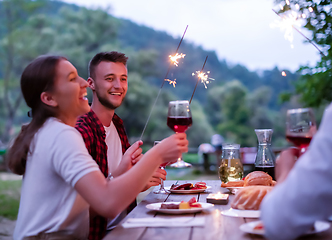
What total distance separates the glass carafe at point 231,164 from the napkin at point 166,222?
1020mm

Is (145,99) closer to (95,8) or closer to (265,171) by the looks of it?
(95,8)

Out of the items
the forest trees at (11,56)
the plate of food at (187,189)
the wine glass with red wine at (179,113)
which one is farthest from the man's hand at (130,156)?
the forest trees at (11,56)

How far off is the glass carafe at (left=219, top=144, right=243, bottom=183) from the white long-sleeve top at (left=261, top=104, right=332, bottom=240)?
1.55 metres

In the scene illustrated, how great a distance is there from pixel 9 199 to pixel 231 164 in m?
8.06

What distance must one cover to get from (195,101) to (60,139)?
24.9 m

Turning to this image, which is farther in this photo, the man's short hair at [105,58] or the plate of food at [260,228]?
the man's short hair at [105,58]

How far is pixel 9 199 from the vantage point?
29.2 feet

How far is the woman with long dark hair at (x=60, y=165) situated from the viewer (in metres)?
1.38

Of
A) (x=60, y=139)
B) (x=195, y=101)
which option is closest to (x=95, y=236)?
(x=60, y=139)

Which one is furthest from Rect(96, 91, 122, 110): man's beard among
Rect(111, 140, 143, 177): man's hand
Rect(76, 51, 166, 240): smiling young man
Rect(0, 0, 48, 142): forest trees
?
Rect(0, 0, 48, 142): forest trees

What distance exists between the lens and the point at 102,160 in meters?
2.32

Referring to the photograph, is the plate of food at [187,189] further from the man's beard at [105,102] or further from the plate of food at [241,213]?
the man's beard at [105,102]

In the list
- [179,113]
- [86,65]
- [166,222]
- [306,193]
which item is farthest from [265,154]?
[86,65]

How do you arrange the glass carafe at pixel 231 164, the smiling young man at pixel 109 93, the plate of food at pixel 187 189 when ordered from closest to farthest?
the plate of food at pixel 187 189, the glass carafe at pixel 231 164, the smiling young man at pixel 109 93
